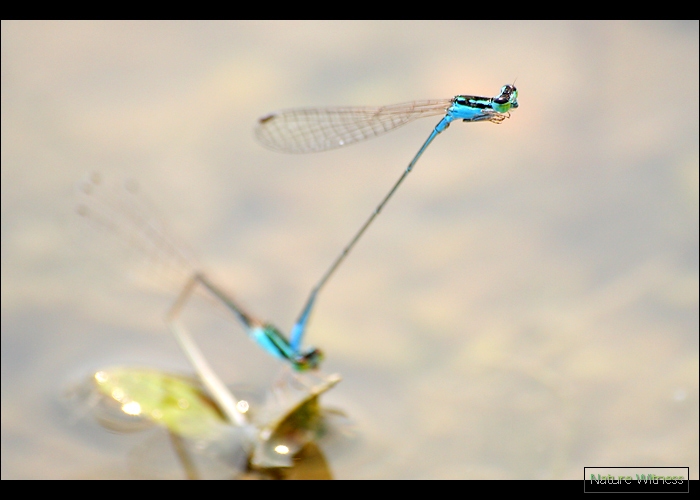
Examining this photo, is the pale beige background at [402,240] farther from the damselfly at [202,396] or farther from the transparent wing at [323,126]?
the transparent wing at [323,126]

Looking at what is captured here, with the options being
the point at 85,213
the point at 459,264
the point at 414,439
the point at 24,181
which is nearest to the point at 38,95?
the point at 24,181

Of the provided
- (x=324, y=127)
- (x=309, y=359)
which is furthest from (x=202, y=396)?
(x=324, y=127)

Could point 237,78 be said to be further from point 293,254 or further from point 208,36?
point 293,254

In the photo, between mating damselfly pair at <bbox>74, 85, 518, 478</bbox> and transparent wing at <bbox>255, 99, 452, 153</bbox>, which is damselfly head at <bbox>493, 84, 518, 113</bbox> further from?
transparent wing at <bbox>255, 99, 452, 153</bbox>

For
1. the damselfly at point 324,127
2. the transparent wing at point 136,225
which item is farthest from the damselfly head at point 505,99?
the transparent wing at point 136,225

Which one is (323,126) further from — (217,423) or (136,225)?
(217,423)
